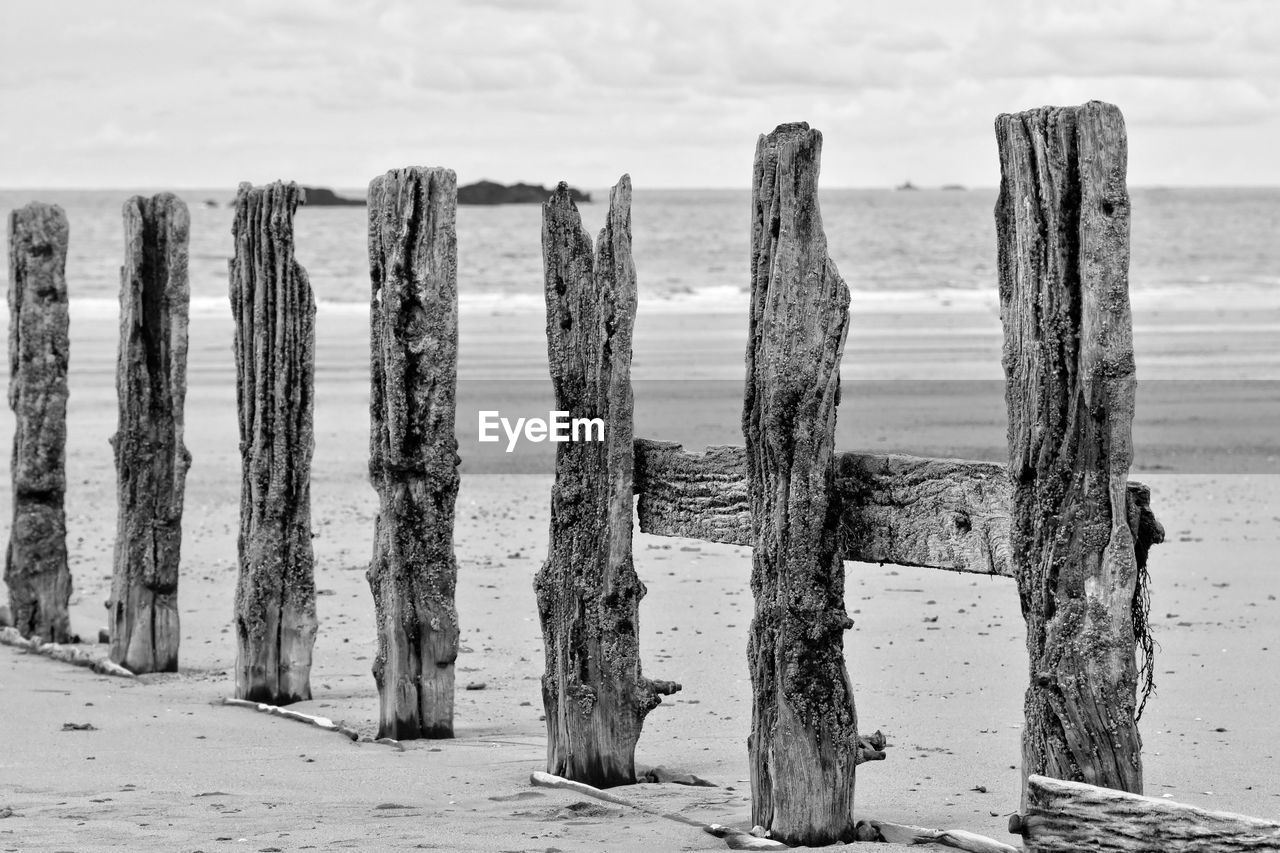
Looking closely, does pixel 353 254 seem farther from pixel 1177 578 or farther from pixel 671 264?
pixel 1177 578

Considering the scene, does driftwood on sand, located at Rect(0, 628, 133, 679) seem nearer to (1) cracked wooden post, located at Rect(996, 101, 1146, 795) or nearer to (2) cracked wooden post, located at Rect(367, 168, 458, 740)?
(2) cracked wooden post, located at Rect(367, 168, 458, 740)

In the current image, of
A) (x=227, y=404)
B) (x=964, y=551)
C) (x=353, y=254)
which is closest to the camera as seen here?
(x=964, y=551)

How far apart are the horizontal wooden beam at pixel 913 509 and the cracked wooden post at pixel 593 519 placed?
0.36 metres

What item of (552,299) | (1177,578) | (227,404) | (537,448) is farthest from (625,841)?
(227,404)

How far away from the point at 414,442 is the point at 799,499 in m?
1.99

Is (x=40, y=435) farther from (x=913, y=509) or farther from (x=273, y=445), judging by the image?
(x=913, y=509)

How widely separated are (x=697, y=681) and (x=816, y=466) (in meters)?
2.83

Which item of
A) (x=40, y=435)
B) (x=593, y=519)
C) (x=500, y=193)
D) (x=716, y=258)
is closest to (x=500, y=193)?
(x=500, y=193)

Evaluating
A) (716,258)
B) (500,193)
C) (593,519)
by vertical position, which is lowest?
(593,519)

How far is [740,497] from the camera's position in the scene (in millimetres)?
4977

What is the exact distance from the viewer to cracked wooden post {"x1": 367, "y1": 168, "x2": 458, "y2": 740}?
596 centimetres

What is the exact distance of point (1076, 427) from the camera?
395 centimetres

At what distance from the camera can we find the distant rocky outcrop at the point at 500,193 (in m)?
136

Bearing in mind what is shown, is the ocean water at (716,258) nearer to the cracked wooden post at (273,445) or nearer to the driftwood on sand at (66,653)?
the driftwood on sand at (66,653)
